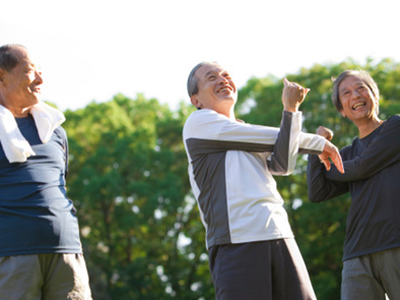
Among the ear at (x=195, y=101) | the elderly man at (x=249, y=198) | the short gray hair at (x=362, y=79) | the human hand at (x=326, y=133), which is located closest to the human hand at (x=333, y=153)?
the elderly man at (x=249, y=198)

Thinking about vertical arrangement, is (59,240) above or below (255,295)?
above

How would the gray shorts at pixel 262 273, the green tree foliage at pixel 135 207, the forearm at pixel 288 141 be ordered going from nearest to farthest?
the gray shorts at pixel 262 273 < the forearm at pixel 288 141 < the green tree foliage at pixel 135 207

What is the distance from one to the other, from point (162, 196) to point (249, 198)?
19.0m

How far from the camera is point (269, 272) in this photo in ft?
9.29

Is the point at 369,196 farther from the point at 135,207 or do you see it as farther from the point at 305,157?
the point at 135,207

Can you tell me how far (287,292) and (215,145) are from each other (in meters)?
0.92

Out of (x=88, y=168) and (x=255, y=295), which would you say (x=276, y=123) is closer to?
(x=88, y=168)

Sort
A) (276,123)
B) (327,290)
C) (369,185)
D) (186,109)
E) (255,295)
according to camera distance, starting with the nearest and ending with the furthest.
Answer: (255,295), (369,185), (327,290), (276,123), (186,109)

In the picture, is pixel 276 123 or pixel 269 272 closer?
pixel 269 272

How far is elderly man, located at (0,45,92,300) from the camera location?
9.37 feet

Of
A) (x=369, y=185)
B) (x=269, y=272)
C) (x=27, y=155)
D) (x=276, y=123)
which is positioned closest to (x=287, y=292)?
(x=269, y=272)

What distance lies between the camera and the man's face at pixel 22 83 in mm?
3146

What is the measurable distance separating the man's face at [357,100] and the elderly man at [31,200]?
6.92 feet

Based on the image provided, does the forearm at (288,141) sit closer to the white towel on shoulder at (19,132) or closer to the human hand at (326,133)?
the human hand at (326,133)
